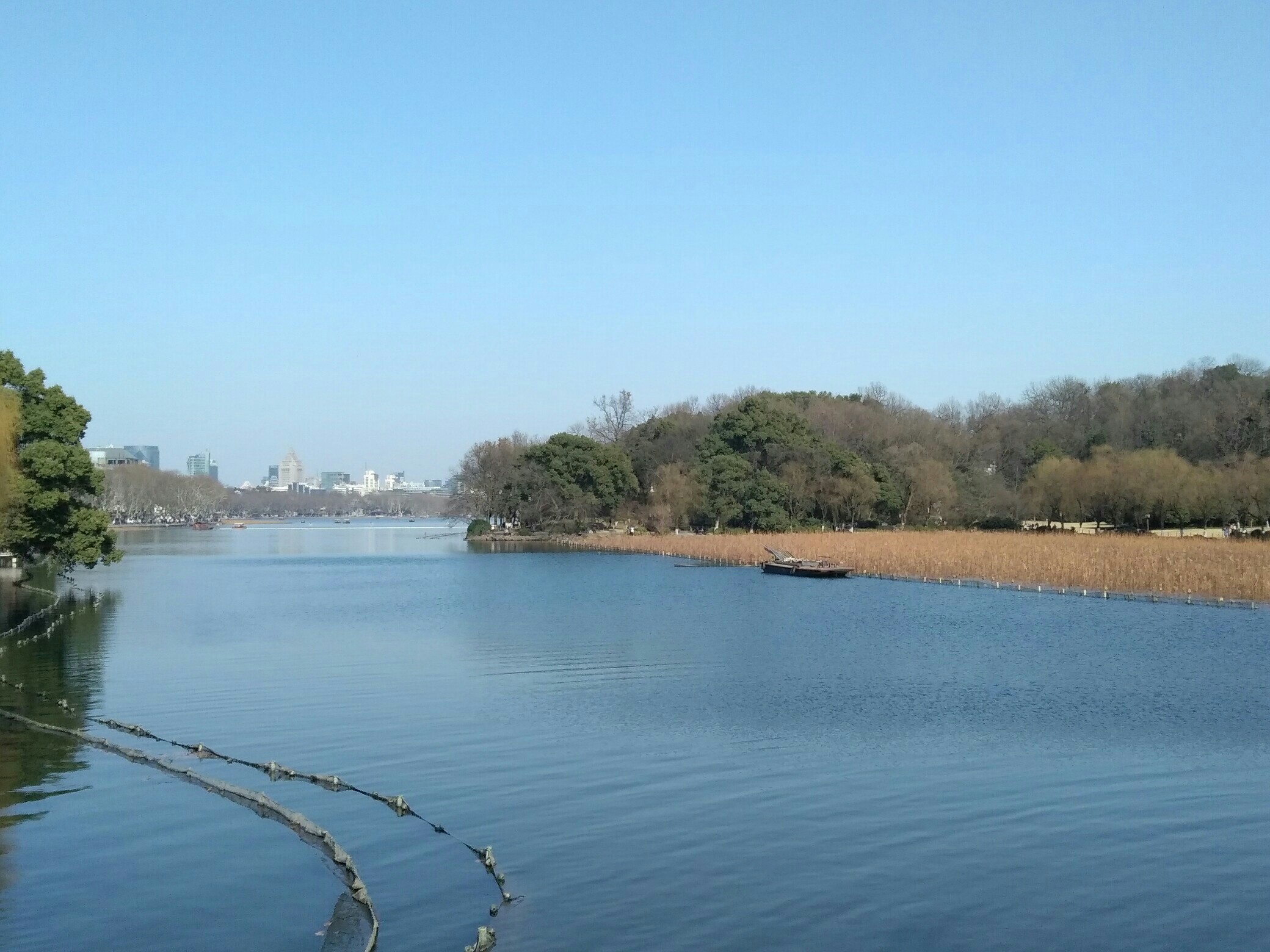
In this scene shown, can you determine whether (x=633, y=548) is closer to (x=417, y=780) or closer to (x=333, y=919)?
(x=417, y=780)

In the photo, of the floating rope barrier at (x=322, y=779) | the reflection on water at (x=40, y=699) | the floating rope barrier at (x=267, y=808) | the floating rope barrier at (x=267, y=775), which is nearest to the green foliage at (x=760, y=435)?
the reflection on water at (x=40, y=699)

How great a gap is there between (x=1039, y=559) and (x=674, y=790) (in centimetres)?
3402

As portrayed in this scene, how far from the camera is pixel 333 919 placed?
826 cm

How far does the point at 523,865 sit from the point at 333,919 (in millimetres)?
1721

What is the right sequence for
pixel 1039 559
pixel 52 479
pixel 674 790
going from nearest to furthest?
pixel 674 790, pixel 52 479, pixel 1039 559

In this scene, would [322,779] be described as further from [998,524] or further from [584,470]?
[584,470]

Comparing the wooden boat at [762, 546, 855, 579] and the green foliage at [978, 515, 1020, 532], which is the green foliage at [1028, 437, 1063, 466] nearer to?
the green foliage at [978, 515, 1020, 532]

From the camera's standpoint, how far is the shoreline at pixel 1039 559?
3341 centimetres

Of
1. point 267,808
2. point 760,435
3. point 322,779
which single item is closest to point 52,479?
point 322,779

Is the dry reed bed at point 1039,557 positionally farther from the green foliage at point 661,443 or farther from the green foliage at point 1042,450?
the green foliage at point 661,443

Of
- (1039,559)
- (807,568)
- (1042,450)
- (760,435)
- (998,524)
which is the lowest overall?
(807,568)

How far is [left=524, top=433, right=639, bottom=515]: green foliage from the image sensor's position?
78250mm

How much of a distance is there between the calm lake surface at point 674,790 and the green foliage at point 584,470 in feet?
169

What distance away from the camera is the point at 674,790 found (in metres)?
11.9
